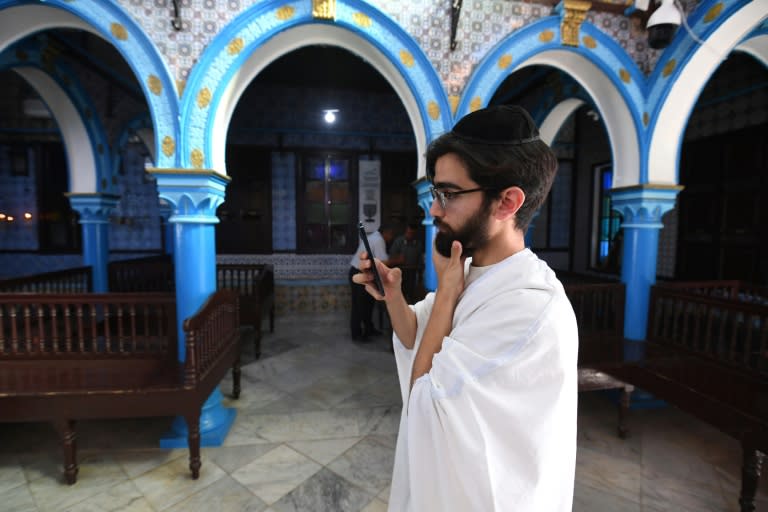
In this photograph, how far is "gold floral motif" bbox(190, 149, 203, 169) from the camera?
328 centimetres

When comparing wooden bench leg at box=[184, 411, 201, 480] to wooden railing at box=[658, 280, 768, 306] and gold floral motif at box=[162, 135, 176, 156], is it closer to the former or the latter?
gold floral motif at box=[162, 135, 176, 156]

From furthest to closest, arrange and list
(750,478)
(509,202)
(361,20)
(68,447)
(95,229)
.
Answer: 1. (95,229)
2. (361,20)
3. (68,447)
4. (750,478)
5. (509,202)

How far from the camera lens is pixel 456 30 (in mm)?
3693

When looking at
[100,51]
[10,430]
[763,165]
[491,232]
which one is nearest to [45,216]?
[100,51]

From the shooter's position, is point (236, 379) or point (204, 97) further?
point (236, 379)

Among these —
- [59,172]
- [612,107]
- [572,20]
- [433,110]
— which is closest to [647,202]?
[612,107]

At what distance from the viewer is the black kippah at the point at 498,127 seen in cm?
97

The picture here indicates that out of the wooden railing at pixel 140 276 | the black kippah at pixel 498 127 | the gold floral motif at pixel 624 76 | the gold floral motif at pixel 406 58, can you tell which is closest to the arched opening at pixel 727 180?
the gold floral motif at pixel 624 76

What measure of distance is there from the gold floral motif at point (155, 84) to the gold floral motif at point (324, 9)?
4.59 feet

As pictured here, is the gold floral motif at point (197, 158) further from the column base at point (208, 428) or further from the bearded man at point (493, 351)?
the bearded man at point (493, 351)

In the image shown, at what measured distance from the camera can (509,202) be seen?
39.9 inches

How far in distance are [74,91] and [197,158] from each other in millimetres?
3506

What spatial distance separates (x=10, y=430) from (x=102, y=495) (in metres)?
1.65

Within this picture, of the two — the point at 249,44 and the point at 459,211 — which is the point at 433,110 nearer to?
the point at 249,44
